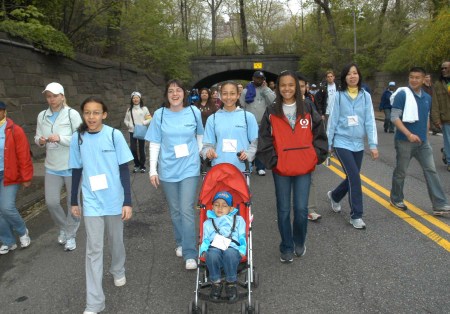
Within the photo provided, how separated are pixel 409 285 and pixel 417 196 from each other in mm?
3027

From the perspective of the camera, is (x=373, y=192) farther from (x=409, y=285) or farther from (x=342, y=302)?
(x=342, y=302)

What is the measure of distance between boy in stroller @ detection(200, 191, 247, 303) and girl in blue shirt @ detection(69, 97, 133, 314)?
0.73 meters

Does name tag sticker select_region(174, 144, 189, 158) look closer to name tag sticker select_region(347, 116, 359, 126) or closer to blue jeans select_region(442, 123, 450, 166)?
name tag sticker select_region(347, 116, 359, 126)

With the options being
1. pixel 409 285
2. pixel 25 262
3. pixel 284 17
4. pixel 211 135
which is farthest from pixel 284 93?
pixel 284 17

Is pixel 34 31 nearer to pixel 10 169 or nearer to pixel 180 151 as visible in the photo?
pixel 10 169

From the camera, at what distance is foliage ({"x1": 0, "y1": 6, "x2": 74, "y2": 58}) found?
8.90 m

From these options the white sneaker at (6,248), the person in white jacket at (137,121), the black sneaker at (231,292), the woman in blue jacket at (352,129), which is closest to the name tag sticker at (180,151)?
the black sneaker at (231,292)

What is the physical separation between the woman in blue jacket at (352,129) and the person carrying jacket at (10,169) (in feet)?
11.9

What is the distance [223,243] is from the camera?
3174 millimetres

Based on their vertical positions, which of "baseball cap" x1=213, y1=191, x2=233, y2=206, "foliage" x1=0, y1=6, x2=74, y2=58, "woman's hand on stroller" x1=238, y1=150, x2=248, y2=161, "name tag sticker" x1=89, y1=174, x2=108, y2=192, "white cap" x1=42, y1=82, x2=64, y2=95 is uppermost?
"foliage" x1=0, y1=6, x2=74, y2=58

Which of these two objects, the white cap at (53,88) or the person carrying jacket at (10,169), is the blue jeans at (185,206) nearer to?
the white cap at (53,88)

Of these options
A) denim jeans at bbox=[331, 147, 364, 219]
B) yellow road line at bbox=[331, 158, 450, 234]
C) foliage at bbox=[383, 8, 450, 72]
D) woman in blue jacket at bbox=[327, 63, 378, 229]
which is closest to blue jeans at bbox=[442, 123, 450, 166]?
yellow road line at bbox=[331, 158, 450, 234]

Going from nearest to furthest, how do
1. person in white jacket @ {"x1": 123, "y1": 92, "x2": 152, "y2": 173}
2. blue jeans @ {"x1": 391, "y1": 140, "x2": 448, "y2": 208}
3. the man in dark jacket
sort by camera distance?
blue jeans @ {"x1": 391, "y1": 140, "x2": 448, "y2": 208}
person in white jacket @ {"x1": 123, "y1": 92, "x2": 152, "y2": 173}
the man in dark jacket

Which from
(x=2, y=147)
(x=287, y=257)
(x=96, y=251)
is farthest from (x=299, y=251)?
(x=2, y=147)
